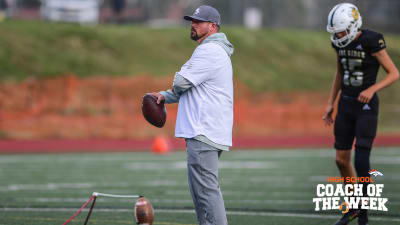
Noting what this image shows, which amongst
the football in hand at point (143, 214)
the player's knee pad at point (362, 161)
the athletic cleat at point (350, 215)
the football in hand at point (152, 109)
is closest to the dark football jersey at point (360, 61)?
the player's knee pad at point (362, 161)

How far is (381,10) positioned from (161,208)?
29266 millimetres

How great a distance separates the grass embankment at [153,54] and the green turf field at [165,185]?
436 inches

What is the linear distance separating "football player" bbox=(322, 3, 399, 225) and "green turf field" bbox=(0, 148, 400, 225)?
103 cm

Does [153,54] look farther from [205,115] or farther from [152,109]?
[205,115]

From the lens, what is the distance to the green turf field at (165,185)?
7645mm

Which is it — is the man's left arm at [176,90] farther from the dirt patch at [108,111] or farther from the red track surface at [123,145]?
the dirt patch at [108,111]

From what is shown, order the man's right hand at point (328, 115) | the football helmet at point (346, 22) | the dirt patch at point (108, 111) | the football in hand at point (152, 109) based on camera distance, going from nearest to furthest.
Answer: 1. the football in hand at point (152, 109)
2. the football helmet at point (346, 22)
3. the man's right hand at point (328, 115)
4. the dirt patch at point (108, 111)

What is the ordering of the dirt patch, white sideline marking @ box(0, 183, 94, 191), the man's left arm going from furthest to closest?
the dirt patch < white sideline marking @ box(0, 183, 94, 191) < the man's left arm

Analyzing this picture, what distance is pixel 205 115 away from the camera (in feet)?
18.1

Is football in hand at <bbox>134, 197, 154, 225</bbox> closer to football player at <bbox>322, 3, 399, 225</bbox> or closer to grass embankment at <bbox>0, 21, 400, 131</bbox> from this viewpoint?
football player at <bbox>322, 3, 399, 225</bbox>

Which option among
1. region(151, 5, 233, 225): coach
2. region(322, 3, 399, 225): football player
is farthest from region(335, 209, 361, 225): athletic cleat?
region(151, 5, 233, 225): coach

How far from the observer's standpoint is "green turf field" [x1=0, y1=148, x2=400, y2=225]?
7.64 meters

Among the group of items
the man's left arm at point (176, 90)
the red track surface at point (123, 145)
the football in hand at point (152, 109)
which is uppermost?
the man's left arm at point (176, 90)

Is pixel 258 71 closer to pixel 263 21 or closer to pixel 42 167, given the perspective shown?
pixel 263 21
